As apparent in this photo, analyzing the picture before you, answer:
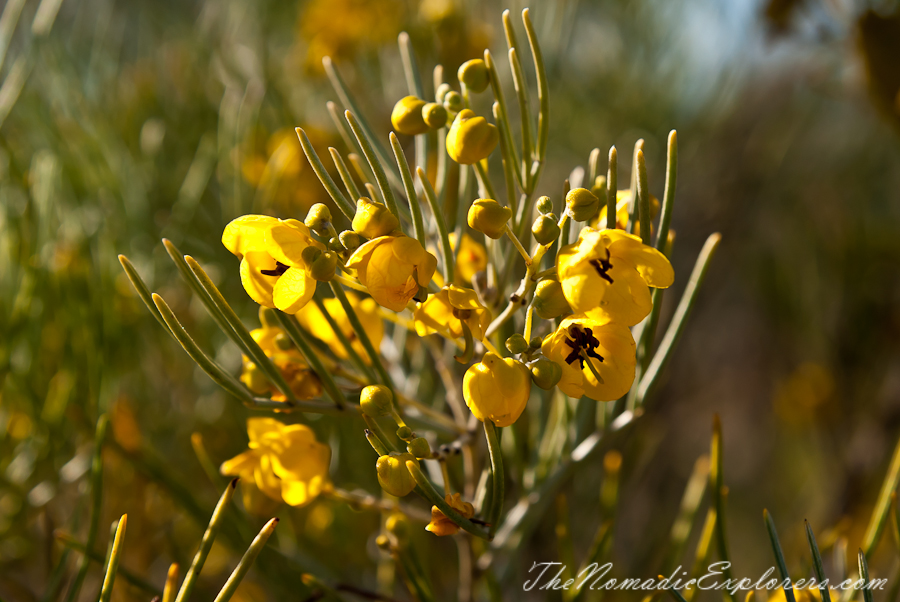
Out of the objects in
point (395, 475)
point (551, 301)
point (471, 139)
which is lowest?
point (395, 475)

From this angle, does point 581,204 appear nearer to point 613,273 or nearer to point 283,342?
point 613,273

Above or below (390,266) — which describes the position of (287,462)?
below

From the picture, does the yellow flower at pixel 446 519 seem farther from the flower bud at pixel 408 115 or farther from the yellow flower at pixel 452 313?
the flower bud at pixel 408 115

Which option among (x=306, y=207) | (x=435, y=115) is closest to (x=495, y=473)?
(x=435, y=115)

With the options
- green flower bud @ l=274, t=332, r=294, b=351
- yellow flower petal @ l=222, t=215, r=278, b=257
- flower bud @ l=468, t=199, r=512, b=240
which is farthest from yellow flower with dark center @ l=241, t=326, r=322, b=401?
flower bud @ l=468, t=199, r=512, b=240

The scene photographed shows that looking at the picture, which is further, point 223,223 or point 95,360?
point 223,223

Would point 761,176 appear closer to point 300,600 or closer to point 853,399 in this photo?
point 853,399


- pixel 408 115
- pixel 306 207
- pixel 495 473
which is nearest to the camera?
pixel 495 473

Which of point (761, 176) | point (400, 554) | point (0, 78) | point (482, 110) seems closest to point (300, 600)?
point (400, 554)
